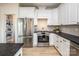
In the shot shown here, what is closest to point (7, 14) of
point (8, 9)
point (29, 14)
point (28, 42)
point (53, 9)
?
point (8, 9)

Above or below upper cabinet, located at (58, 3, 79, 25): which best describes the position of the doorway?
below

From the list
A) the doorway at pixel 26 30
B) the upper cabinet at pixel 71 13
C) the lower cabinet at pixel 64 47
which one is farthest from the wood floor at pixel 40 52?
the upper cabinet at pixel 71 13

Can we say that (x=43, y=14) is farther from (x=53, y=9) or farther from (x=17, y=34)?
(x=17, y=34)

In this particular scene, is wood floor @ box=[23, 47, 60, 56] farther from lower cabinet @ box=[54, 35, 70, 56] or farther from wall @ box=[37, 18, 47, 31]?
wall @ box=[37, 18, 47, 31]

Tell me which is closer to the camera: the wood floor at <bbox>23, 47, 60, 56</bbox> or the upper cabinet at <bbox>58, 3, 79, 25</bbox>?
the upper cabinet at <bbox>58, 3, 79, 25</bbox>

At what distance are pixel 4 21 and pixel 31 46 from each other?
63.4 inches

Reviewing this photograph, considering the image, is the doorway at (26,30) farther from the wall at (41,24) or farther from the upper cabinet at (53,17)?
the upper cabinet at (53,17)

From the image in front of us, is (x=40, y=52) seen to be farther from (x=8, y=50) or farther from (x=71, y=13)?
(x=8, y=50)

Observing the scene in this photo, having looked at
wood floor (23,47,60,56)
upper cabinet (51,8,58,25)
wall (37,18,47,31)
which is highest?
upper cabinet (51,8,58,25)

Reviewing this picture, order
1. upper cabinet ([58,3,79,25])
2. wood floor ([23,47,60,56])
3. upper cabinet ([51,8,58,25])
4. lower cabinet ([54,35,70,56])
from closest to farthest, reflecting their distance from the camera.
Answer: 1. lower cabinet ([54,35,70,56])
2. upper cabinet ([58,3,79,25])
3. wood floor ([23,47,60,56])
4. upper cabinet ([51,8,58,25])

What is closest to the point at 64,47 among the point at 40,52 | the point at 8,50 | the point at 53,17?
the point at 40,52

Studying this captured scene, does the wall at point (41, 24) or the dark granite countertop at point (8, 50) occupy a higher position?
the wall at point (41, 24)

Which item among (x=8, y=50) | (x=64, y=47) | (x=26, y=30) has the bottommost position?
(x=64, y=47)

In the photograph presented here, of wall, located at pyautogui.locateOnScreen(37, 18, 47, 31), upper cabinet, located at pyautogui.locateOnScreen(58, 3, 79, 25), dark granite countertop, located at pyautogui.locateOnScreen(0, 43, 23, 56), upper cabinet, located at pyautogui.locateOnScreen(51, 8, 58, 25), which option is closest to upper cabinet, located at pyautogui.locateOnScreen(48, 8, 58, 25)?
upper cabinet, located at pyautogui.locateOnScreen(51, 8, 58, 25)
